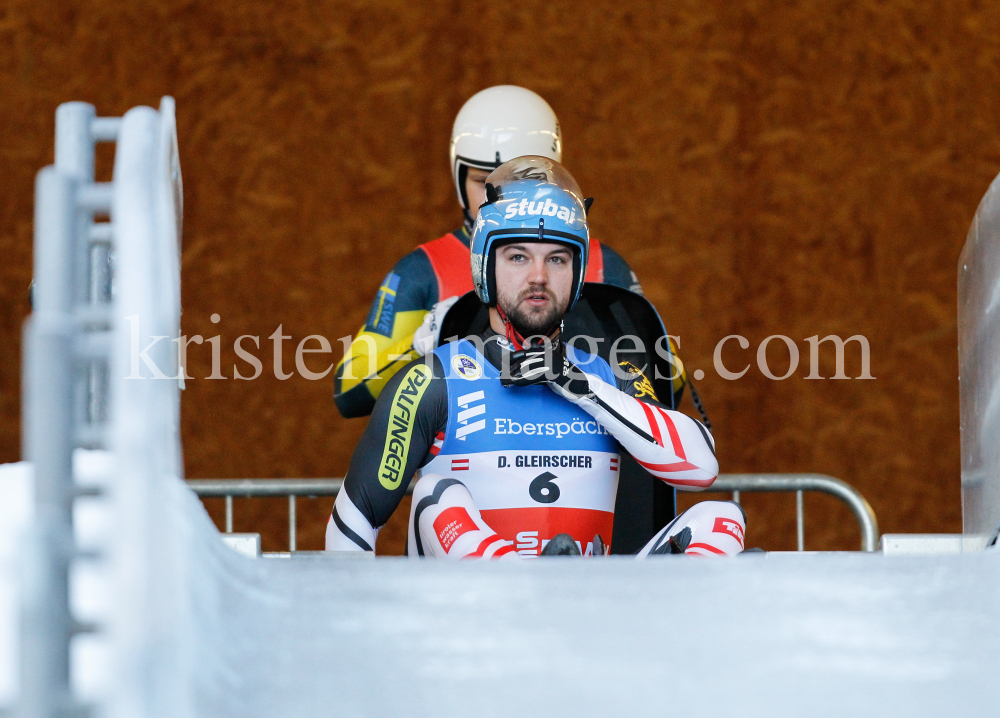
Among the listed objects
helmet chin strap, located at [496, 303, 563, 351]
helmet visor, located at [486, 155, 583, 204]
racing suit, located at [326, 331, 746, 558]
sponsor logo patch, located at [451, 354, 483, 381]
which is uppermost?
helmet visor, located at [486, 155, 583, 204]

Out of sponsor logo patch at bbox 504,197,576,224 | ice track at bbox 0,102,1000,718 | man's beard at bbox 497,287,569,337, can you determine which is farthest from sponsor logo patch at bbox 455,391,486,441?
ice track at bbox 0,102,1000,718

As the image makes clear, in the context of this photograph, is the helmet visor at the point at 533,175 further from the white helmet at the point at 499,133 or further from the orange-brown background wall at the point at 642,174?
the orange-brown background wall at the point at 642,174

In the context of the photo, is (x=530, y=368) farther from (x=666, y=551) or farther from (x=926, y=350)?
(x=926, y=350)

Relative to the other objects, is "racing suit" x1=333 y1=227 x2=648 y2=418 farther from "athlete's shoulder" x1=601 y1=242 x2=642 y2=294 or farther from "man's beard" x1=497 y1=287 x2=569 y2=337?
"man's beard" x1=497 y1=287 x2=569 y2=337

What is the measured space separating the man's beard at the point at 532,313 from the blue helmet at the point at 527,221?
1.8 inches

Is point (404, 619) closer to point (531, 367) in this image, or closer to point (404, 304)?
point (531, 367)

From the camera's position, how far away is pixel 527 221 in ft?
9.27

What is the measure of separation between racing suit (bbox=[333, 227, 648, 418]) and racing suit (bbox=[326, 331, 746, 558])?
2.09 ft

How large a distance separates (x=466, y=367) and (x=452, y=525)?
0.43m

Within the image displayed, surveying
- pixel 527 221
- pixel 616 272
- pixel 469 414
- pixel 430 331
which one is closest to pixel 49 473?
pixel 469 414

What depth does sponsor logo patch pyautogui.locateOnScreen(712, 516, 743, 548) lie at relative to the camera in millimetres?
2516

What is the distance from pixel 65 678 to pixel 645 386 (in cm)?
201

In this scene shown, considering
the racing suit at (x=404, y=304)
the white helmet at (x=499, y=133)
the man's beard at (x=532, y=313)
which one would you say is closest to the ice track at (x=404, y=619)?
the man's beard at (x=532, y=313)

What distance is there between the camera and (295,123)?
18.9 feet
